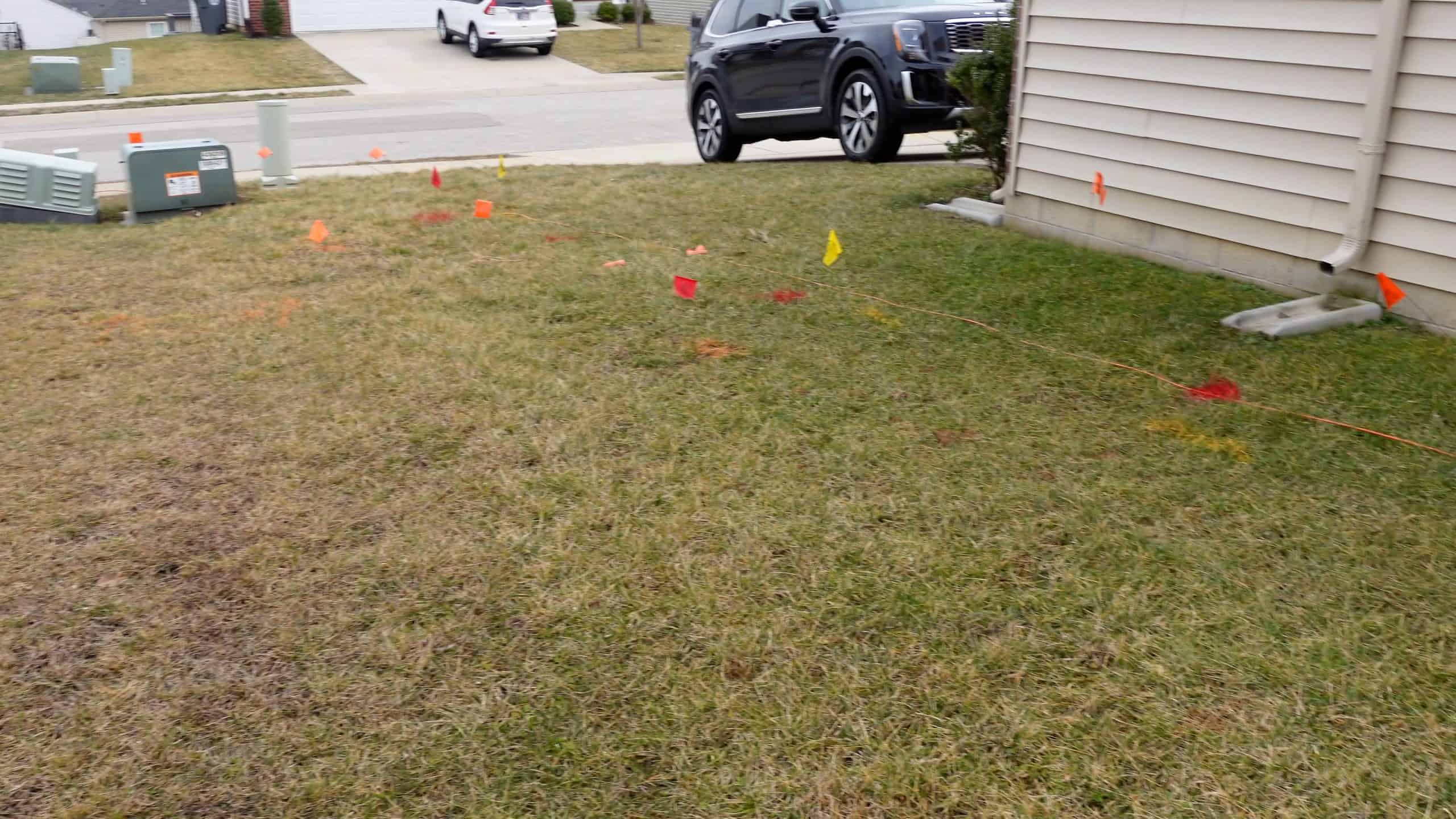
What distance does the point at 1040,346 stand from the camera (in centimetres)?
535

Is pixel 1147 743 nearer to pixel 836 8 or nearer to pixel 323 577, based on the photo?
pixel 323 577

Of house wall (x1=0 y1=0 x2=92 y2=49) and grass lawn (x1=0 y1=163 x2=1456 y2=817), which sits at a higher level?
house wall (x1=0 y1=0 x2=92 y2=49)

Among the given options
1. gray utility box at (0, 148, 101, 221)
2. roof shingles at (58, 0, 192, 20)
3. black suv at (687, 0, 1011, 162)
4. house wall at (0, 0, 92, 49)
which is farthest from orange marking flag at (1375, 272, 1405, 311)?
house wall at (0, 0, 92, 49)

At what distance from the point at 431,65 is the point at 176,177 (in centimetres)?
1854

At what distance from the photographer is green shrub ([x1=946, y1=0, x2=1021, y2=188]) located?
8086mm

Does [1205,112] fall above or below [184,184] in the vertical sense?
above

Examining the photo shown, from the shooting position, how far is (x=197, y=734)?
9.10 ft

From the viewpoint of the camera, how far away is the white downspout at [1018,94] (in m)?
7.53

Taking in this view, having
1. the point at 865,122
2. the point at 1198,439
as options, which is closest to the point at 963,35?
the point at 865,122

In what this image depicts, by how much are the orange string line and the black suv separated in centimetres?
318

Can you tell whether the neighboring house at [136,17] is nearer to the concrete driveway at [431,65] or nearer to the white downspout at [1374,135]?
the concrete driveway at [431,65]

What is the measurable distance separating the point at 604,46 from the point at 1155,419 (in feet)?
88.2

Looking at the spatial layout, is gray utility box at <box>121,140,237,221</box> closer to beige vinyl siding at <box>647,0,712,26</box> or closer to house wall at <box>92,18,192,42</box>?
beige vinyl siding at <box>647,0,712,26</box>

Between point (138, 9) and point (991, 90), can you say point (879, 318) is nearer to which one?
point (991, 90)
